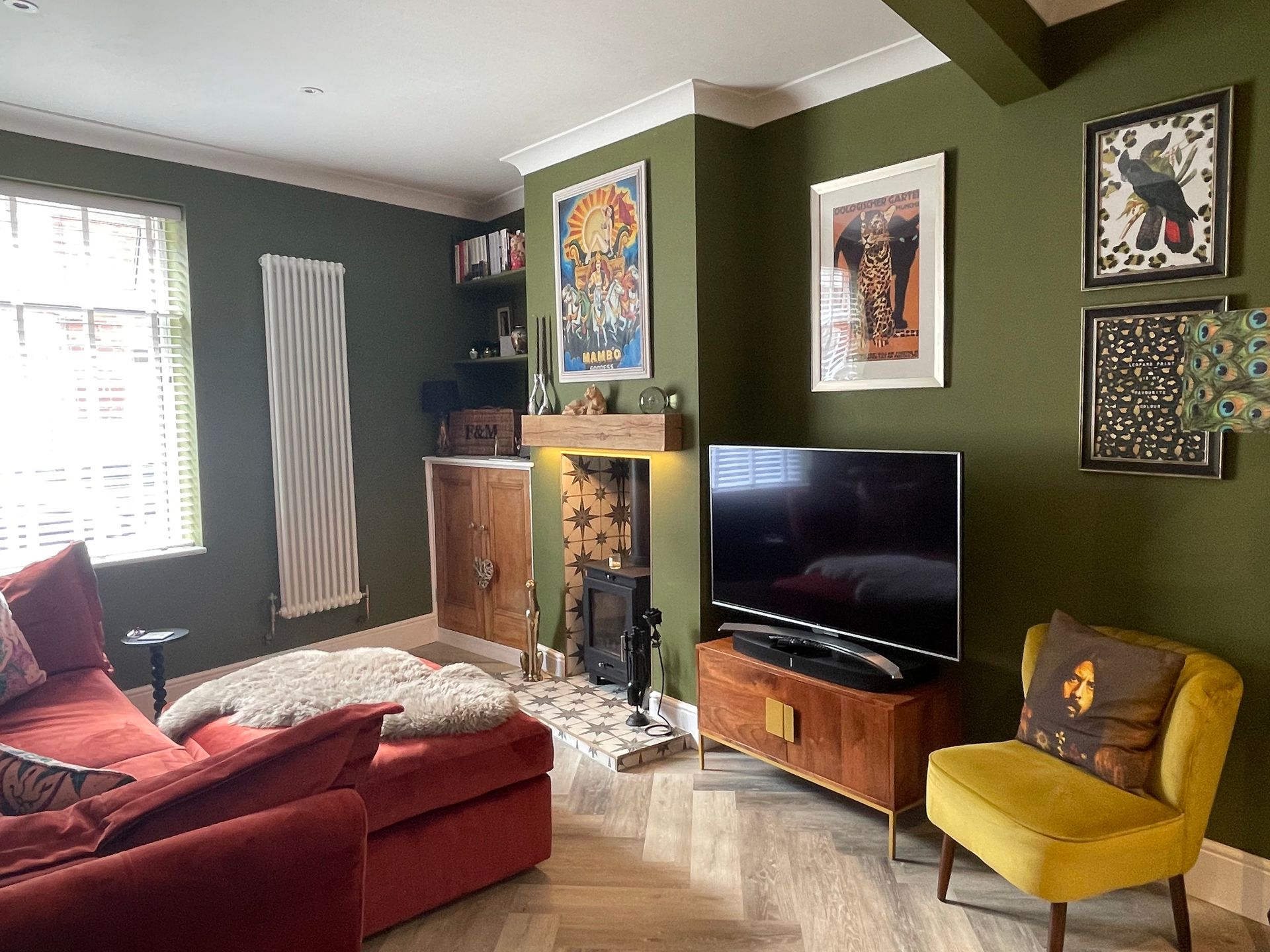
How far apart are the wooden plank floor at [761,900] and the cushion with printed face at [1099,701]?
0.49 metres

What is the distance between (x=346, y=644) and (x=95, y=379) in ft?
6.13

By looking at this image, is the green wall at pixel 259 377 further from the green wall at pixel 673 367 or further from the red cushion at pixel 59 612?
the green wall at pixel 673 367

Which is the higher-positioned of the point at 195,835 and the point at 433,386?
the point at 433,386

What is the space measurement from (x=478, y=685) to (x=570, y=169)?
2.55 meters

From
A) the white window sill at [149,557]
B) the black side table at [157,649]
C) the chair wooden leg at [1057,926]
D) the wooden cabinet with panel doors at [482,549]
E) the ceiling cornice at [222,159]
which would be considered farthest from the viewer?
the wooden cabinet with panel doors at [482,549]

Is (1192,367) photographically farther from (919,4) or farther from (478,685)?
(478,685)

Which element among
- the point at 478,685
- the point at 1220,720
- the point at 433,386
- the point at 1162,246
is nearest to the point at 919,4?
the point at 1162,246

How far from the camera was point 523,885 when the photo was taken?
256cm

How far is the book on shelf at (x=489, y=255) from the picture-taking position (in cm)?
463

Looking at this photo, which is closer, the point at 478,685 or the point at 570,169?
the point at 478,685

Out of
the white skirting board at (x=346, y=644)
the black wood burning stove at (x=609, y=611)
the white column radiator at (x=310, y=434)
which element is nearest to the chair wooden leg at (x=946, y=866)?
the black wood burning stove at (x=609, y=611)

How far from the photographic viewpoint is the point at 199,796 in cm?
139

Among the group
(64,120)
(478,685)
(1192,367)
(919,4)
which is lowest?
(478,685)

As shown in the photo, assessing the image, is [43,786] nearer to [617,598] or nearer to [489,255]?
[617,598]
